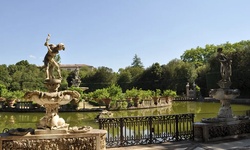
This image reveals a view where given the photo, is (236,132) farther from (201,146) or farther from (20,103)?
(20,103)

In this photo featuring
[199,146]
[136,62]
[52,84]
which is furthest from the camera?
[136,62]

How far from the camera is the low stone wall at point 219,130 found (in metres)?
9.62

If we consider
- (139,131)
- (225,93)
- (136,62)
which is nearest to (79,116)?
(139,131)

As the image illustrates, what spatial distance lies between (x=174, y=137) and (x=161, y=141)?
0.55 m

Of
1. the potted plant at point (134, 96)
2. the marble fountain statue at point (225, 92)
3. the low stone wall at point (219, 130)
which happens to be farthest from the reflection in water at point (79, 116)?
the marble fountain statue at point (225, 92)

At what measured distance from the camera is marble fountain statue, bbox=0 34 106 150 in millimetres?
7023

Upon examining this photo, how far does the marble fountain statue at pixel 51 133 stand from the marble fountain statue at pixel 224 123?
12.7 ft

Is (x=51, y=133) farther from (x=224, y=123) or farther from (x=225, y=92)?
(x=225, y=92)

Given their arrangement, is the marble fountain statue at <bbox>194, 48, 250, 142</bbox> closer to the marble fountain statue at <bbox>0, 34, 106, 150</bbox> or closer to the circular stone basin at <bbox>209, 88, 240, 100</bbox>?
the circular stone basin at <bbox>209, 88, 240, 100</bbox>

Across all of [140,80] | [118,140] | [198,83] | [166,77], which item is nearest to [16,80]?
[140,80]

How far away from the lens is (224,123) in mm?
10008

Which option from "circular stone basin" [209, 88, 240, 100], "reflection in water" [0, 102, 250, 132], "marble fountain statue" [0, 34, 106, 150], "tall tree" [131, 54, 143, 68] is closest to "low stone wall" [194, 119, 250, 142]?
"circular stone basin" [209, 88, 240, 100]

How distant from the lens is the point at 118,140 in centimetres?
922

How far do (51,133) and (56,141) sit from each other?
24 cm
